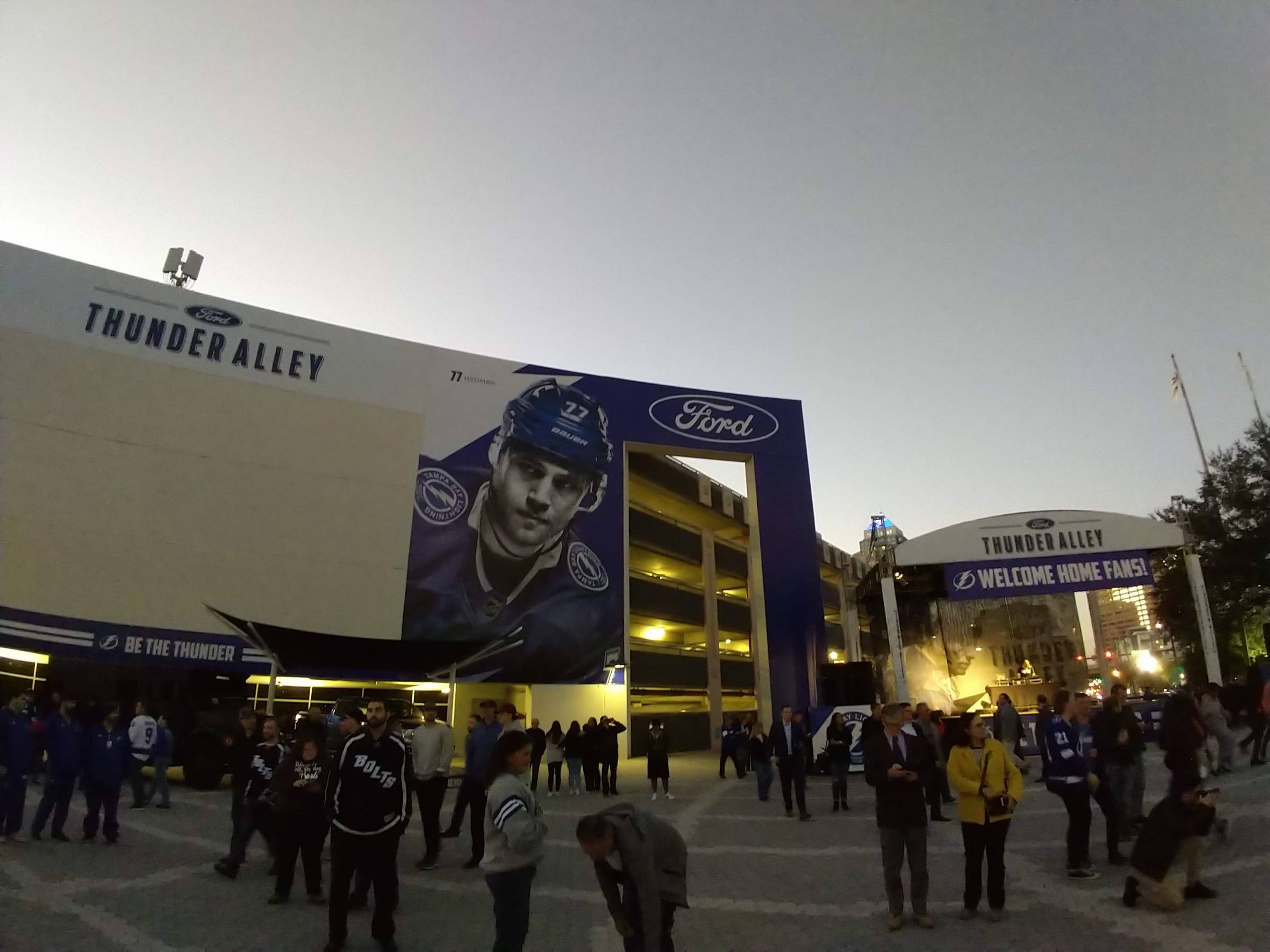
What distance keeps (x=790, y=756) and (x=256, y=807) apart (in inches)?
314

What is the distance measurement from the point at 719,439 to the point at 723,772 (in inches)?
530

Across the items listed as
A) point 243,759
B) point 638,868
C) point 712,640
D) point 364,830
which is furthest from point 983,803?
point 712,640

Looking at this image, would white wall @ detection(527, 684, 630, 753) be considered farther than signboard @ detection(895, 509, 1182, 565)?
Yes

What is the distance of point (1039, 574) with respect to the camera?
69.4 feet

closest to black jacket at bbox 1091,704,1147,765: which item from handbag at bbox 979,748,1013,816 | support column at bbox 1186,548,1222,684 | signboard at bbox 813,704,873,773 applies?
handbag at bbox 979,748,1013,816

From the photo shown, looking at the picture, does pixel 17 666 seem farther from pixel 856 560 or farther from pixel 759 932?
pixel 856 560

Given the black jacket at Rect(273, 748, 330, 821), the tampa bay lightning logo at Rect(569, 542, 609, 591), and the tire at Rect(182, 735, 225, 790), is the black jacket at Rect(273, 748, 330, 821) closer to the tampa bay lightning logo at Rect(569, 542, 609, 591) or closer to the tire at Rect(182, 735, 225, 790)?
the tire at Rect(182, 735, 225, 790)

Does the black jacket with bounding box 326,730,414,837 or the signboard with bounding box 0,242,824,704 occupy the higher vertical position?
the signboard with bounding box 0,242,824,704

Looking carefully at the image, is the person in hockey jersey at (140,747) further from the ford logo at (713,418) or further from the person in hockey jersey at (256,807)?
the ford logo at (713,418)

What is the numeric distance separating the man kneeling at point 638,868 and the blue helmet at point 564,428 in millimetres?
22779

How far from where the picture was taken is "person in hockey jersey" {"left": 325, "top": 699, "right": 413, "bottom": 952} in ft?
17.2

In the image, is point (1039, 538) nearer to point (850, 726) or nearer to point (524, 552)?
point (850, 726)

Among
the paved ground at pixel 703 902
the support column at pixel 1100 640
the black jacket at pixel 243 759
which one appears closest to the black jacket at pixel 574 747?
the paved ground at pixel 703 902

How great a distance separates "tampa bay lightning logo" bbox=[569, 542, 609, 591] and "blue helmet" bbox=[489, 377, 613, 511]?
1.57 m
